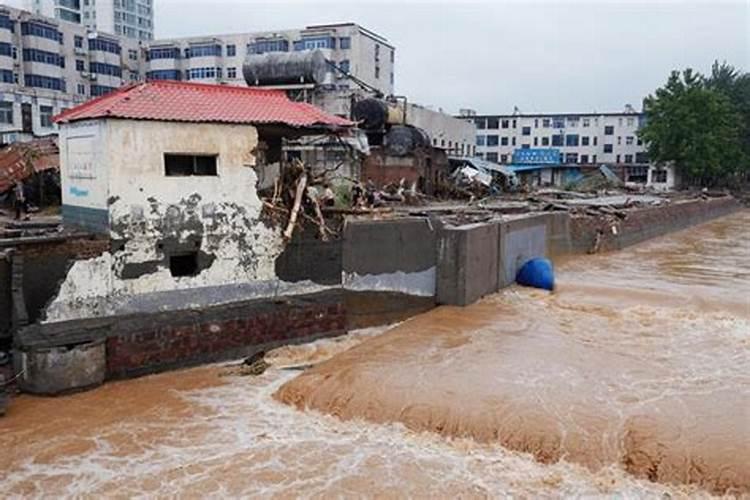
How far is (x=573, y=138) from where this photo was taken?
238 ft

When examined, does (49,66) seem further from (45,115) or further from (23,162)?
(23,162)

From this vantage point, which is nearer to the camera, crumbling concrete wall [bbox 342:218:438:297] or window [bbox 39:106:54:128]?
crumbling concrete wall [bbox 342:218:438:297]

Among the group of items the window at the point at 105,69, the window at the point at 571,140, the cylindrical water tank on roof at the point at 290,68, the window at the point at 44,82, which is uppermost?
the window at the point at 105,69

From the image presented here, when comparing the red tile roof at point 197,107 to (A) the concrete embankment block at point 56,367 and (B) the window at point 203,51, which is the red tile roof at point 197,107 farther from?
(B) the window at point 203,51

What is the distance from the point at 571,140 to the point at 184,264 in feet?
217

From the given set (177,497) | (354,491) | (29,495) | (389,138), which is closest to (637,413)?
(354,491)

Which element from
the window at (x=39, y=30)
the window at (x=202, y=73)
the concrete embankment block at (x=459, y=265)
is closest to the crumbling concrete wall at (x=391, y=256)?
the concrete embankment block at (x=459, y=265)

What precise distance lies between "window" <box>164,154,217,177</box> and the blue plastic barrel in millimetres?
9290

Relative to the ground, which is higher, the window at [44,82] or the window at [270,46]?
the window at [270,46]

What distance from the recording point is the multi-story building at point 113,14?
95756 mm

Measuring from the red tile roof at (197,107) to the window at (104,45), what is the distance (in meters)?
50.1

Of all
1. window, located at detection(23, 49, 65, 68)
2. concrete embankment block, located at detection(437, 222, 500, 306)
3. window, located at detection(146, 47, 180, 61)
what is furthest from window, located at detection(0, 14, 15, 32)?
concrete embankment block, located at detection(437, 222, 500, 306)

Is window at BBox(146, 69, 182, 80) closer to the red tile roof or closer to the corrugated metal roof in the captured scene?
the corrugated metal roof

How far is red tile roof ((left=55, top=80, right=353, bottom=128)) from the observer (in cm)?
1164
